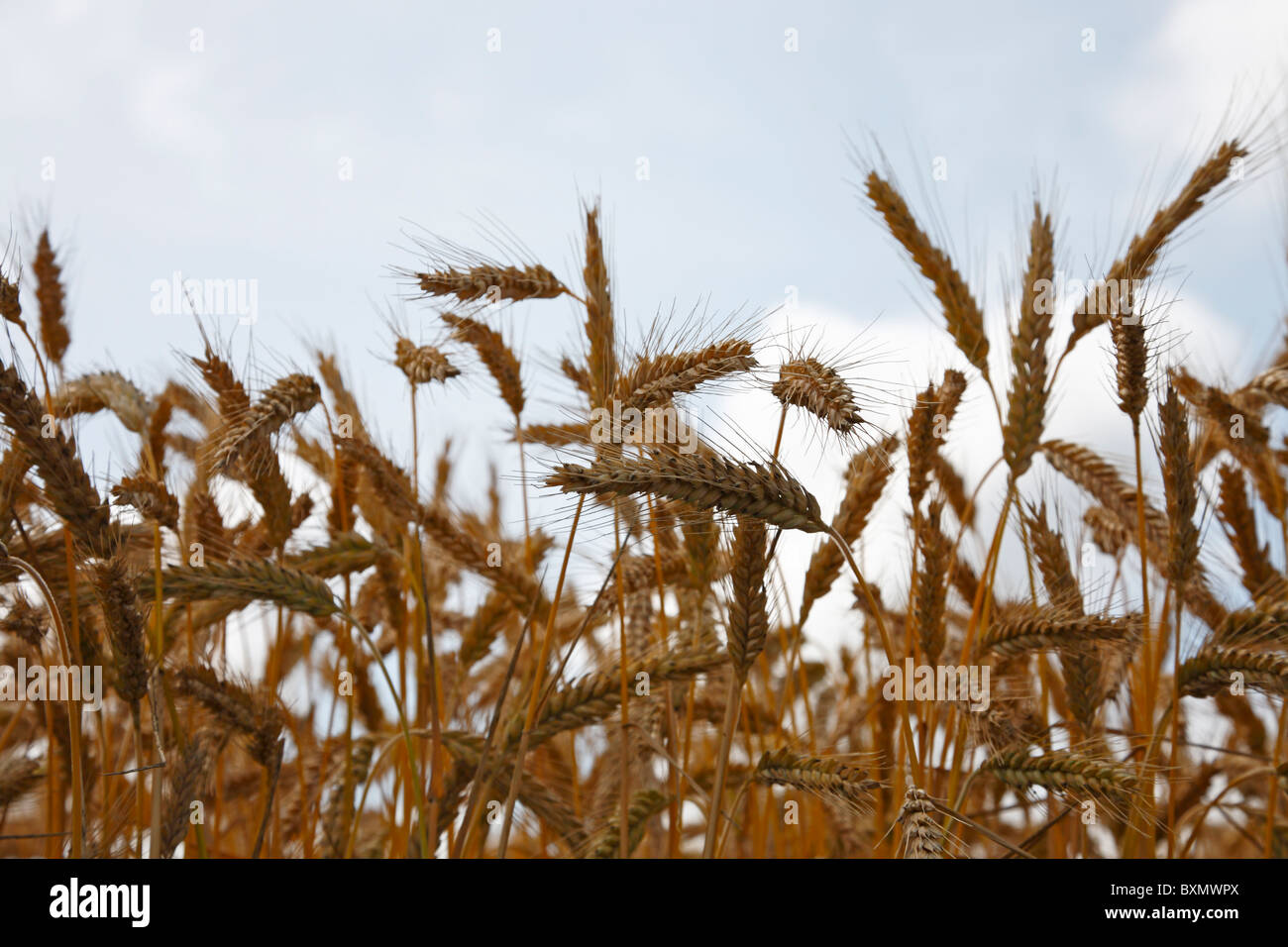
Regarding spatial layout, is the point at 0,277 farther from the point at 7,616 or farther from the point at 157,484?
the point at 7,616

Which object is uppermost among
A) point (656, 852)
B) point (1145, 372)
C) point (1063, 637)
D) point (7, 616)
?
point (1145, 372)

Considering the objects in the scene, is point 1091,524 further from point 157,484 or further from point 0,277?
point 0,277

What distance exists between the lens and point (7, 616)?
225cm

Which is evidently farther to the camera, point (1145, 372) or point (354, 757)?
point (354, 757)

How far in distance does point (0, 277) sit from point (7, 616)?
86 cm

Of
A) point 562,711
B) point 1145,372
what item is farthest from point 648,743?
point 1145,372

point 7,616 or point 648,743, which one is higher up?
point 7,616

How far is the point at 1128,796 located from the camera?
176 cm

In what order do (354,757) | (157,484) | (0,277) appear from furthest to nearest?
(354,757)
(157,484)
(0,277)

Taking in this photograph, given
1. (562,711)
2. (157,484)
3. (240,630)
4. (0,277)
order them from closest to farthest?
(0,277) < (157,484) < (562,711) < (240,630)

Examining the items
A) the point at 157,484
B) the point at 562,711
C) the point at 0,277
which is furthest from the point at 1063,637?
the point at 0,277

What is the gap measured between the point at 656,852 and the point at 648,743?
1124 mm
